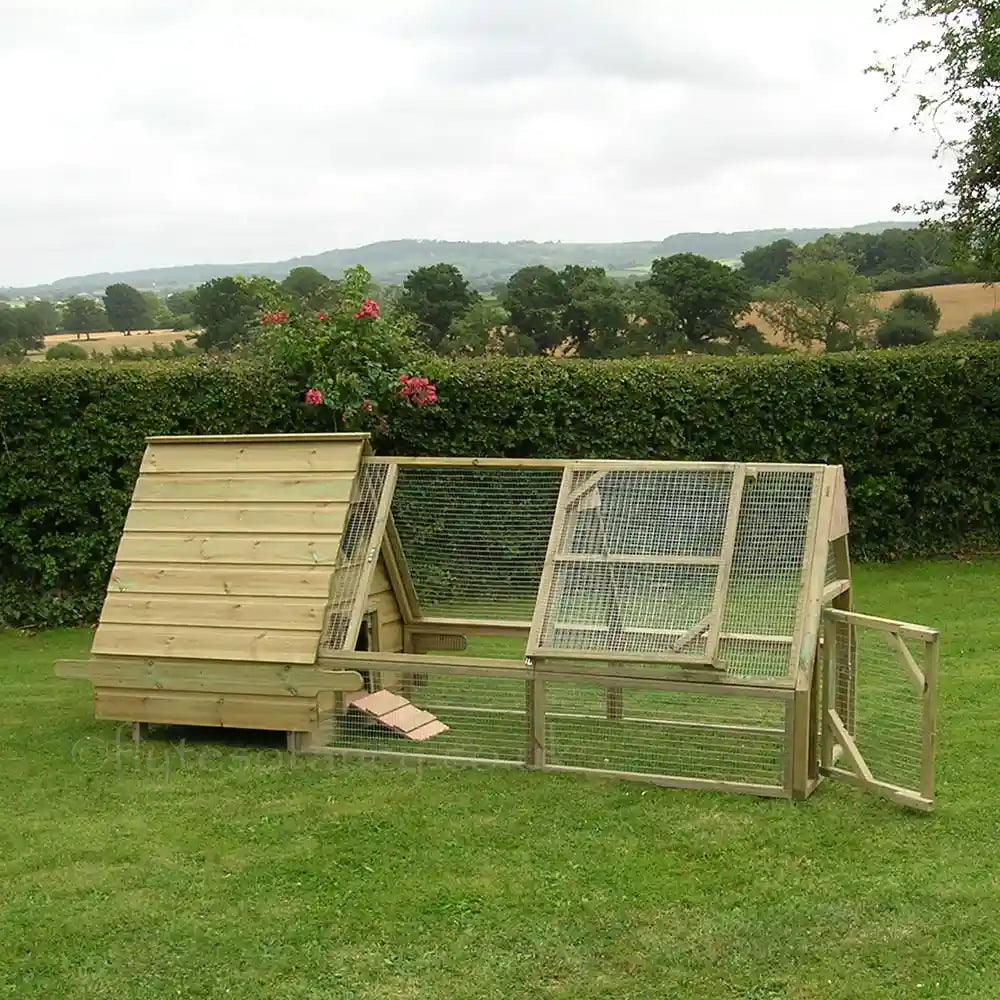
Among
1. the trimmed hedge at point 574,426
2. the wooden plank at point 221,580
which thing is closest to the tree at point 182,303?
the trimmed hedge at point 574,426

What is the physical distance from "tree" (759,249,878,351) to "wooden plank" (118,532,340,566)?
442 inches

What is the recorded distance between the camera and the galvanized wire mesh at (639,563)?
5.31m

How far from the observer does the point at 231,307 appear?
40.0ft

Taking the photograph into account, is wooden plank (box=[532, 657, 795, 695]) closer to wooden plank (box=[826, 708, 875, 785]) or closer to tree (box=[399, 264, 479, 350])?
wooden plank (box=[826, 708, 875, 785])

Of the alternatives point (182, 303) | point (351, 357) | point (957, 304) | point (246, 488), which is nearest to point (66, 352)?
point (351, 357)

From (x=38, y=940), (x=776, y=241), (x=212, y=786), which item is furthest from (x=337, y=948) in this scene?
(x=776, y=241)

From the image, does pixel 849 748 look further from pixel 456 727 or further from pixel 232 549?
pixel 232 549

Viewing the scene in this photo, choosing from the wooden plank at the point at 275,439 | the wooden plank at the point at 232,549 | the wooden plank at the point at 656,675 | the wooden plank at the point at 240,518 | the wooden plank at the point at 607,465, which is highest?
the wooden plank at the point at 275,439

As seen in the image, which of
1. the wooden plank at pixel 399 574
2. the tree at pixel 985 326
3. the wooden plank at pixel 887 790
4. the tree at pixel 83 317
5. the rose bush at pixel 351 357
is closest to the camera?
the wooden plank at pixel 887 790

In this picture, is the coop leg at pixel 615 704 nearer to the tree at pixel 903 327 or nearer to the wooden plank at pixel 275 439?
the wooden plank at pixel 275 439

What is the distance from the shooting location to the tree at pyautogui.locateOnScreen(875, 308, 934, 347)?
1451 cm

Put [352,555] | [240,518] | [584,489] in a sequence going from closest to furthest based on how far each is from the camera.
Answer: [584,489] → [352,555] → [240,518]

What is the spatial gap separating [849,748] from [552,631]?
4.73 ft

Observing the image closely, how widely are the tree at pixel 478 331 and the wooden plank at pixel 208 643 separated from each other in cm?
547
